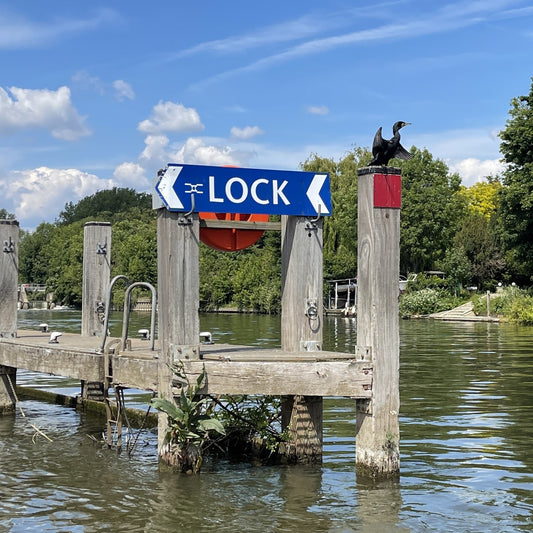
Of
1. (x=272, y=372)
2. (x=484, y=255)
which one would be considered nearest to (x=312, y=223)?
(x=272, y=372)

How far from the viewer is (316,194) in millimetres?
10469

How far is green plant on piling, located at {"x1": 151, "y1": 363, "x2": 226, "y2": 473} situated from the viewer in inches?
365

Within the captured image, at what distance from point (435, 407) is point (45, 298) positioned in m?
98.2

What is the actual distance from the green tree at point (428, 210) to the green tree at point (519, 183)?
13.8 m

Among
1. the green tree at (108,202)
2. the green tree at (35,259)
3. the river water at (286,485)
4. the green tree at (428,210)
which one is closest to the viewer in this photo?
the river water at (286,485)

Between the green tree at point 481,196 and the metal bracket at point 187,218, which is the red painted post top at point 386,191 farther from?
the green tree at point 481,196

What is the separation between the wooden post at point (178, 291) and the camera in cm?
948

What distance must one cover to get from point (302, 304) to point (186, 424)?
6.80 ft

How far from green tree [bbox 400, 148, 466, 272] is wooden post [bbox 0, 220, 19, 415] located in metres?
53.7

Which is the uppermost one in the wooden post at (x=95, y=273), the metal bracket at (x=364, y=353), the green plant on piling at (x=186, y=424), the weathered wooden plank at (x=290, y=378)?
the wooden post at (x=95, y=273)

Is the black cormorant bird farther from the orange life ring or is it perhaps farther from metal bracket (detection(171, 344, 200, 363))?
metal bracket (detection(171, 344, 200, 363))

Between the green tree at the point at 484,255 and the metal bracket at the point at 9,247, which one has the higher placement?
the green tree at the point at 484,255

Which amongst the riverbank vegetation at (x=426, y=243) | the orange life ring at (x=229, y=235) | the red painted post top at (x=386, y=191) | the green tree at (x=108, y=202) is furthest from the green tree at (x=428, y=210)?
the green tree at (x=108, y=202)

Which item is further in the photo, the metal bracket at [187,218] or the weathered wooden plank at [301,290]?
the weathered wooden plank at [301,290]
